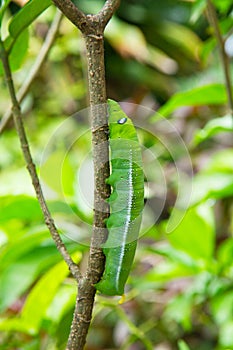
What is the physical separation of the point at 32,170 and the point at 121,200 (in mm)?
114

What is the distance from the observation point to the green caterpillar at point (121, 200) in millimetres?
444

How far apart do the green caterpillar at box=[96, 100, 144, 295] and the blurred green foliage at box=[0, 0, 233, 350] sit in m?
0.13

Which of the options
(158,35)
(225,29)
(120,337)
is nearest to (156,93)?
(158,35)

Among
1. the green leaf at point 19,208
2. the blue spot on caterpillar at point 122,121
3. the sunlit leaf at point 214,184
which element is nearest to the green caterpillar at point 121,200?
the blue spot on caterpillar at point 122,121

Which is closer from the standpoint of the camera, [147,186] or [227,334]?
[147,186]

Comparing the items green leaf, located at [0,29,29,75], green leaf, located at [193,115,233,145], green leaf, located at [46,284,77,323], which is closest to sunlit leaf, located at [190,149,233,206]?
green leaf, located at [193,115,233,145]

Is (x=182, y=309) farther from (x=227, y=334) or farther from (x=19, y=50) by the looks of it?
(x=19, y=50)

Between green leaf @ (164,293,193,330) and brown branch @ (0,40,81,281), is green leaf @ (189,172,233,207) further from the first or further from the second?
brown branch @ (0,40,81,281)

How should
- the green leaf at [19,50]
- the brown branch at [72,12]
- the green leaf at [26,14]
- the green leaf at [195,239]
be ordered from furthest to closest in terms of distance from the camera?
the green leaf at [195,239], the green leaf at [19,50], the green leaf at [26,14], the brown branch at [72,12]

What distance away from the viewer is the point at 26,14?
58 cm

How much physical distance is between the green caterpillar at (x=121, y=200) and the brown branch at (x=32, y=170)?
0.10 feet

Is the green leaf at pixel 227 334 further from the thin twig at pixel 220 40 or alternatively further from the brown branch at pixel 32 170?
the brown branch at pixel 32 170

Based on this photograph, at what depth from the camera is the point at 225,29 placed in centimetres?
93

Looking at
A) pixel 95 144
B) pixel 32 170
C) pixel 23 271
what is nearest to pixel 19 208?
pixel 23 271
